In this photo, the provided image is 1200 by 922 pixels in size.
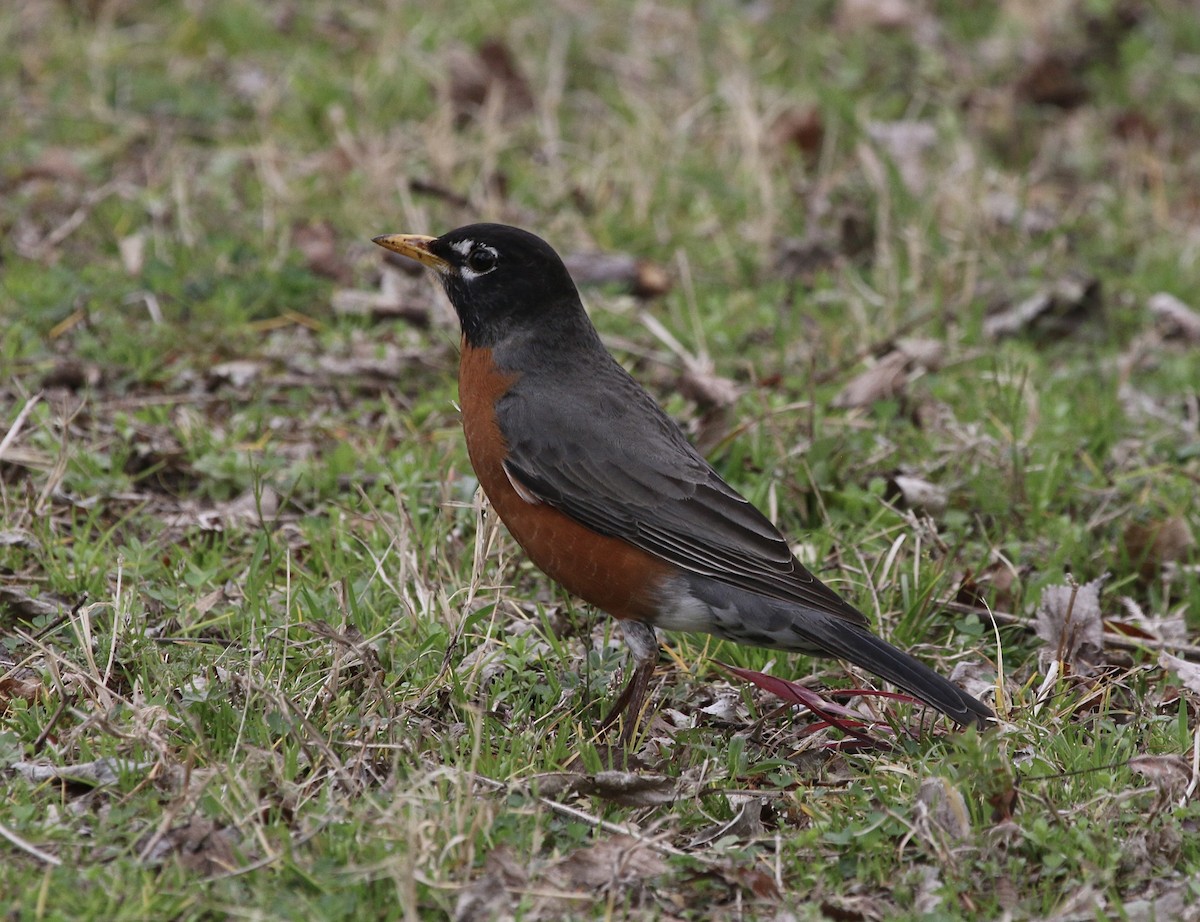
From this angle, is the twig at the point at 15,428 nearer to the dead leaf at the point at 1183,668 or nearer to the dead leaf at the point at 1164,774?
the dead leaf at the point at 1164,774

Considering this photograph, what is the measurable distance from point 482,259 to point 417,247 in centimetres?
27

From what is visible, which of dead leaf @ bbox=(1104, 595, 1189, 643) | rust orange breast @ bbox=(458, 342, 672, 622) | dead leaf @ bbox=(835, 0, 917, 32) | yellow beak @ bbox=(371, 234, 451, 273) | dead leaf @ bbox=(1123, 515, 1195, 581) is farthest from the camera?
dead leaf @ bbox=(835, 0, 917, 32)

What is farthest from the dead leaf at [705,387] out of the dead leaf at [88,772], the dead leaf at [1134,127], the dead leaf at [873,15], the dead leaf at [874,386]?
the dead leaf at [873,15]

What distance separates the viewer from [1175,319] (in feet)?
23.9

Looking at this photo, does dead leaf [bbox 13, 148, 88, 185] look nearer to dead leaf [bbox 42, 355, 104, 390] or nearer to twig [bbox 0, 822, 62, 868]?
dead leaf [bbox 42, 355, 104, 390]

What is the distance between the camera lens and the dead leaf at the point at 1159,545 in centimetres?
547

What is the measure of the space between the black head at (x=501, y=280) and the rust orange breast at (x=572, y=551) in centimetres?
43

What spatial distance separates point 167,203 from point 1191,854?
5508 mm

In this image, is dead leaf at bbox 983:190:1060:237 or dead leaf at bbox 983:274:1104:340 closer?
dead leaf at bbox 983:274:1104:340

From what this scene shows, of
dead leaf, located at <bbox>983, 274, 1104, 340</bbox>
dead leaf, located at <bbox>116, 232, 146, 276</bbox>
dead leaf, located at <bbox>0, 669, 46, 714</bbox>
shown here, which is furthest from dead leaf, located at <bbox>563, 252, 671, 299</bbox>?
dead leaf, located at <bbox>0, 669, 46, 714</bbox>

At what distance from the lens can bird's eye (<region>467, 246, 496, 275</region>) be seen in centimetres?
513

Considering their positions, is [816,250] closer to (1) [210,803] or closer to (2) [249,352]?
(2) [249,352]

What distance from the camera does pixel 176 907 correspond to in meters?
3.34

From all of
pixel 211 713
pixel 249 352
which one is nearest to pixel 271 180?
pixel 249 352
